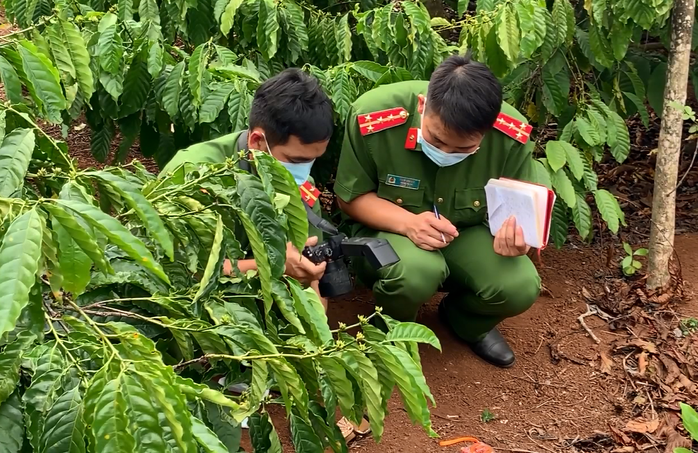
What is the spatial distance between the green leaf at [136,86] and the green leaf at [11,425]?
164 cm

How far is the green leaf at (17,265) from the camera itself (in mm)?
858

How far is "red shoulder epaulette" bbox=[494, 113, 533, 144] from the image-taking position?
2572 mm

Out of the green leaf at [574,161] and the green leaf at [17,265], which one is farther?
the green leaf at [574,161]

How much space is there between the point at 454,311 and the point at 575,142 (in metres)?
0.84

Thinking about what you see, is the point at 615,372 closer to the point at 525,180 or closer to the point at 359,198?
the point at 525,180

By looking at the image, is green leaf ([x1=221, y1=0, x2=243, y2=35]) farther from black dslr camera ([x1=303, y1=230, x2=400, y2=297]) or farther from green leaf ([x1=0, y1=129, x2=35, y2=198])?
green leaf ([x1=0, y1=129, x2=35, y2=198])

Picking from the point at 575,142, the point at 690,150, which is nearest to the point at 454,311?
the point at 575,142

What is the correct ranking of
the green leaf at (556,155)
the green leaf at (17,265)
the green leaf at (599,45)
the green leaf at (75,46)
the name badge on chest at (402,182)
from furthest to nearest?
the green leaf at (599,45) < the green leaf at (556,155) < the name badge on chest at (402,182) < the green leaf at (75,46) < the green leaf at (17,265)

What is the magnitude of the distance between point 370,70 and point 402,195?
0.46 metres

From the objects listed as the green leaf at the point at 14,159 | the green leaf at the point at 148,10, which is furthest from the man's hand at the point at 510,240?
the green leaf at the point at 14,159

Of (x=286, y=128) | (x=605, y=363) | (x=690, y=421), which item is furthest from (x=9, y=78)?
(x=605, y=363)

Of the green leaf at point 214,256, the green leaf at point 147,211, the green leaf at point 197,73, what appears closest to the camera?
the green leaf at point 147,211

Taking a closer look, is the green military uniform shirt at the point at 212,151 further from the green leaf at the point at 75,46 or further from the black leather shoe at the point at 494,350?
the black leather shoe at the point at 494,350

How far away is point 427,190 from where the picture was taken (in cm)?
267
